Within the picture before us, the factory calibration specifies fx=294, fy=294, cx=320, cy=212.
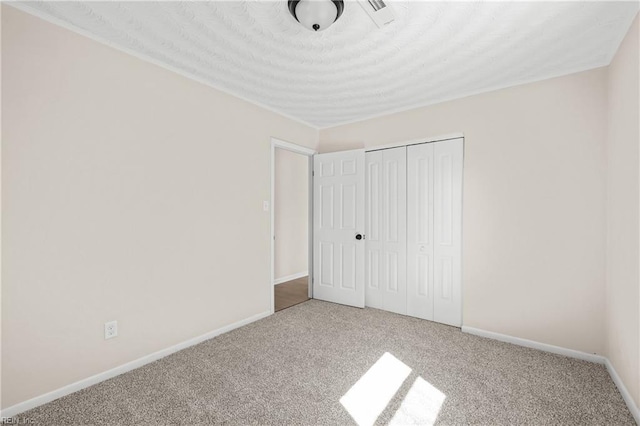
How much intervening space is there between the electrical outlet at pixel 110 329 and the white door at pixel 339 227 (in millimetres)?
2451

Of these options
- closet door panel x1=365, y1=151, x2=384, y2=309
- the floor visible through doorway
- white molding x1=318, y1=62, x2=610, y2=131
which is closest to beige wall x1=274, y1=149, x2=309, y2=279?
the floor visible through doorway

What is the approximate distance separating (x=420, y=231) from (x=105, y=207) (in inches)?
118

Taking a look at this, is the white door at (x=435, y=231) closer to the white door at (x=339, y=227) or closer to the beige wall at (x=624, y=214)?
the white door at (x=339, y=227)

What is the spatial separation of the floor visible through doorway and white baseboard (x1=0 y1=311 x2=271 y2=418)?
3.07ft

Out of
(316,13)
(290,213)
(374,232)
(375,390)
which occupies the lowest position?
(375,390)

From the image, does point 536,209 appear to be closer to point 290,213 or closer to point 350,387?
point 350,387

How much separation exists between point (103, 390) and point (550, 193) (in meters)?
Answer: 3.84

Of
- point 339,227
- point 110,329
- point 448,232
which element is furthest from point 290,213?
point 110,329

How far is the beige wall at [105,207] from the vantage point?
180 centimetres

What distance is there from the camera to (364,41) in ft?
7.02

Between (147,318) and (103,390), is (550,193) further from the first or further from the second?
(103,390)

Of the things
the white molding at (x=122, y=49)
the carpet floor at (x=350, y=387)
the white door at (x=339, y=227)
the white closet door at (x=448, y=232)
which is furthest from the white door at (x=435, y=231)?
the white molding at (x=122, y=49)

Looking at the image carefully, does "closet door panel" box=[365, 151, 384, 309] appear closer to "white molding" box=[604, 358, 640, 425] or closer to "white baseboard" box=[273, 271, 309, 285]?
"white baseboard" box=[273, 271, 309, 285]

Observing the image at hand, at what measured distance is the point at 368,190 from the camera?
3783mm
